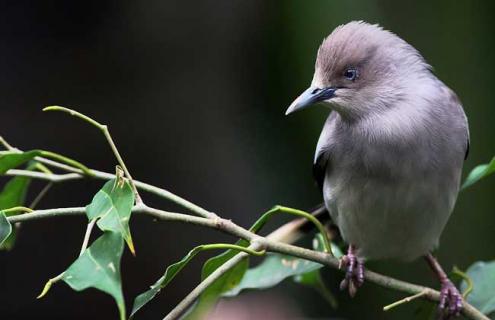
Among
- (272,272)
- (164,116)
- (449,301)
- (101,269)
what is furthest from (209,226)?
(164,116)

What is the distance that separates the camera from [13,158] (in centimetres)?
209

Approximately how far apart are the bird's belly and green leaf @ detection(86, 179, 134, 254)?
1239 mm

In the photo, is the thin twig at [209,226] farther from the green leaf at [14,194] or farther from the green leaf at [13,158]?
the green leaf at [14,194]

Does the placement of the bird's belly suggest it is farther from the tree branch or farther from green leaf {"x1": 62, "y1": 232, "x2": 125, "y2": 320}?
green leaf {"x1": 62, "y1": 232, "x2": 125, "y2": 320}

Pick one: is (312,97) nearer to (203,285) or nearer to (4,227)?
(203,285)

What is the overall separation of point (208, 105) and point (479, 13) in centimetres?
210

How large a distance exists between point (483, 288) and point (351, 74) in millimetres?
922

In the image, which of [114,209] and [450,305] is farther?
[450,305]

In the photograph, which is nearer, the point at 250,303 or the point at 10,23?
the point at 250,303

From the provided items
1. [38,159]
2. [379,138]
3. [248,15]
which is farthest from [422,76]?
[248,15]

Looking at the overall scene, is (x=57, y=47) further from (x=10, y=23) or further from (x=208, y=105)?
(x=208, y=105)

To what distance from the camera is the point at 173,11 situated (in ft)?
19.2

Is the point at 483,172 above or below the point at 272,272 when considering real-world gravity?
above

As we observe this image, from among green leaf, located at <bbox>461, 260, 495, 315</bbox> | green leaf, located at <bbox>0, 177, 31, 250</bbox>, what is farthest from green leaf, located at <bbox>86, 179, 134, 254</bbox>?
green leaf, located at <bbox>461, 260, 495, 315</bbox>
